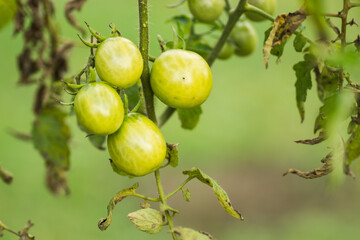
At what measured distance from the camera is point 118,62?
2.59 ft

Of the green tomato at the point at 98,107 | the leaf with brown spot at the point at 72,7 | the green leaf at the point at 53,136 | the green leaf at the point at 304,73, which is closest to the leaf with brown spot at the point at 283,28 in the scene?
the green leaf at the point at 304,73

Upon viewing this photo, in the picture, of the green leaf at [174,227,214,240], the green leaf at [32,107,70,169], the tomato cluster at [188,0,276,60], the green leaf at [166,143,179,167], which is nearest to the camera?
the green leaf at [174,227,214,240]

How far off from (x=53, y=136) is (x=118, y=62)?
2.31 ft

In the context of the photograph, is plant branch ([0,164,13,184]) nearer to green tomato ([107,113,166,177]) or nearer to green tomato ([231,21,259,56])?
green tomato ([107,113,166,177])

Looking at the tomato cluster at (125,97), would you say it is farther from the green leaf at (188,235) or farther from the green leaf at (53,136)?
the green leaf at (53,136)

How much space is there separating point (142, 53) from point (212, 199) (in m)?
2.57

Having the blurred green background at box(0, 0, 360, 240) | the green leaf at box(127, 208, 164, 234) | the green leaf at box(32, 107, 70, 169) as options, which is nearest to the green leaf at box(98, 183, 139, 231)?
the green leaf at box(127, 208, 164, 234)

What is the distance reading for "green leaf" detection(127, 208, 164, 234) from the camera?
2.73 feet

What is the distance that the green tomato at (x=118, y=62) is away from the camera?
79 centimetres

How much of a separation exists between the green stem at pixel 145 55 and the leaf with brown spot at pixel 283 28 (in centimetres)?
20

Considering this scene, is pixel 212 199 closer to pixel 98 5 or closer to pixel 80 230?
pixel 80 230

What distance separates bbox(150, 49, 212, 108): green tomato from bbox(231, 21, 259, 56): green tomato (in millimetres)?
432

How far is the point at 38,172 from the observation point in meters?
3.41

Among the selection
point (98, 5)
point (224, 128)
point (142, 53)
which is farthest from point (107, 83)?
point (98, 5)
